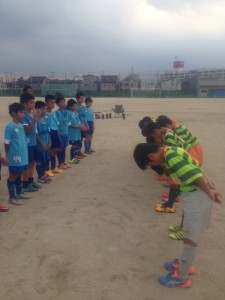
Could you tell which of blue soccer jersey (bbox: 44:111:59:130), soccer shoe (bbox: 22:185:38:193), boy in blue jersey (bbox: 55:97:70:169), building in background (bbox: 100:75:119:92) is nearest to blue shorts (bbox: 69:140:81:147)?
boy in blue jersey (bbox: 55:97:70:169)

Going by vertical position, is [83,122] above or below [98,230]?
above

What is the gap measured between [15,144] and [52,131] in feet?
6.36

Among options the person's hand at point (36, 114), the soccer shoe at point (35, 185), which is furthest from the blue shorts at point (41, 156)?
the person's hand at point (36, 114)

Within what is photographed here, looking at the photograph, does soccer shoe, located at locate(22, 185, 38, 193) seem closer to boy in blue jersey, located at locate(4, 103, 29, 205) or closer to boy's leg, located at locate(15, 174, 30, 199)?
boy's leg, located at locate(15, 174, 30, 199)

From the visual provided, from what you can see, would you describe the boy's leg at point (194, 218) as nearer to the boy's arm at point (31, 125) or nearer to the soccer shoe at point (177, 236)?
the soccer shoe at point (177, 236)

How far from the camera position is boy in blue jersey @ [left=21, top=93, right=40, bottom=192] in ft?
19.0

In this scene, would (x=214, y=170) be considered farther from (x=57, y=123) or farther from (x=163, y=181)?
(x=57, y=123)

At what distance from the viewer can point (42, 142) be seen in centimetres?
627

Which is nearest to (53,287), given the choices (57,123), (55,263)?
(55,263)

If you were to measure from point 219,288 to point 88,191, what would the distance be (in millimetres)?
3288

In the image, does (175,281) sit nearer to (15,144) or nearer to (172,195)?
(172,195)

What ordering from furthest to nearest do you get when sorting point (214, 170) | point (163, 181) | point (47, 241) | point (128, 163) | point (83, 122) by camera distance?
1. point (83, 122)
2. point (128, 163)
3. point (214, 170)
4. point (163, 181)
5. point (47, 241)

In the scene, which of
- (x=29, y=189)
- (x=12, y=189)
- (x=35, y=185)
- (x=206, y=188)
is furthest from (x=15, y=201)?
(x=206, y=188)

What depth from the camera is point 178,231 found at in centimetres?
448
